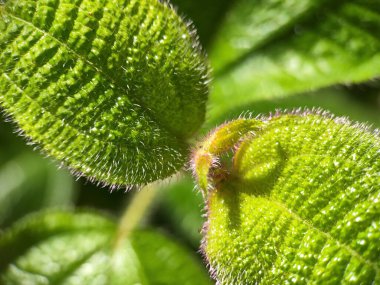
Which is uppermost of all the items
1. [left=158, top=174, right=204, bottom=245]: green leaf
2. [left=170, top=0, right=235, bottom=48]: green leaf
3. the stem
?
[left=170, top=0, right=235, bottom=48]: green leaf

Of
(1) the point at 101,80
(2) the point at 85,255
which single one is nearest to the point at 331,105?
(2) the point at 85,255

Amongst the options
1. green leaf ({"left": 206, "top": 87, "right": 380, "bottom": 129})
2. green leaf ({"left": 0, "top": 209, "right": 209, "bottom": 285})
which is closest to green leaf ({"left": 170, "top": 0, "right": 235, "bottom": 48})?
green leaf ({"left": 206, "top": 87, "right": 380, "bottom": 129})

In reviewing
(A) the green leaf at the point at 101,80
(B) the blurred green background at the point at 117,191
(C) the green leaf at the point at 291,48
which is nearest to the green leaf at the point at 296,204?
(A) the green leaf at the point at 101,80

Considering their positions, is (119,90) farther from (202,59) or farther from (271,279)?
(271,279)

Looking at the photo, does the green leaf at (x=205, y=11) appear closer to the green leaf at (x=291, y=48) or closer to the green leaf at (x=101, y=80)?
the green leaf at (x=291, y=48)

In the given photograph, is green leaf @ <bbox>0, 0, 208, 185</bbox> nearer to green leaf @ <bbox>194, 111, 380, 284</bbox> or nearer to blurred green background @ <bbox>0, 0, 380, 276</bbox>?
green leaf @ <bbox>194, 111, 380, 284</bbox>
